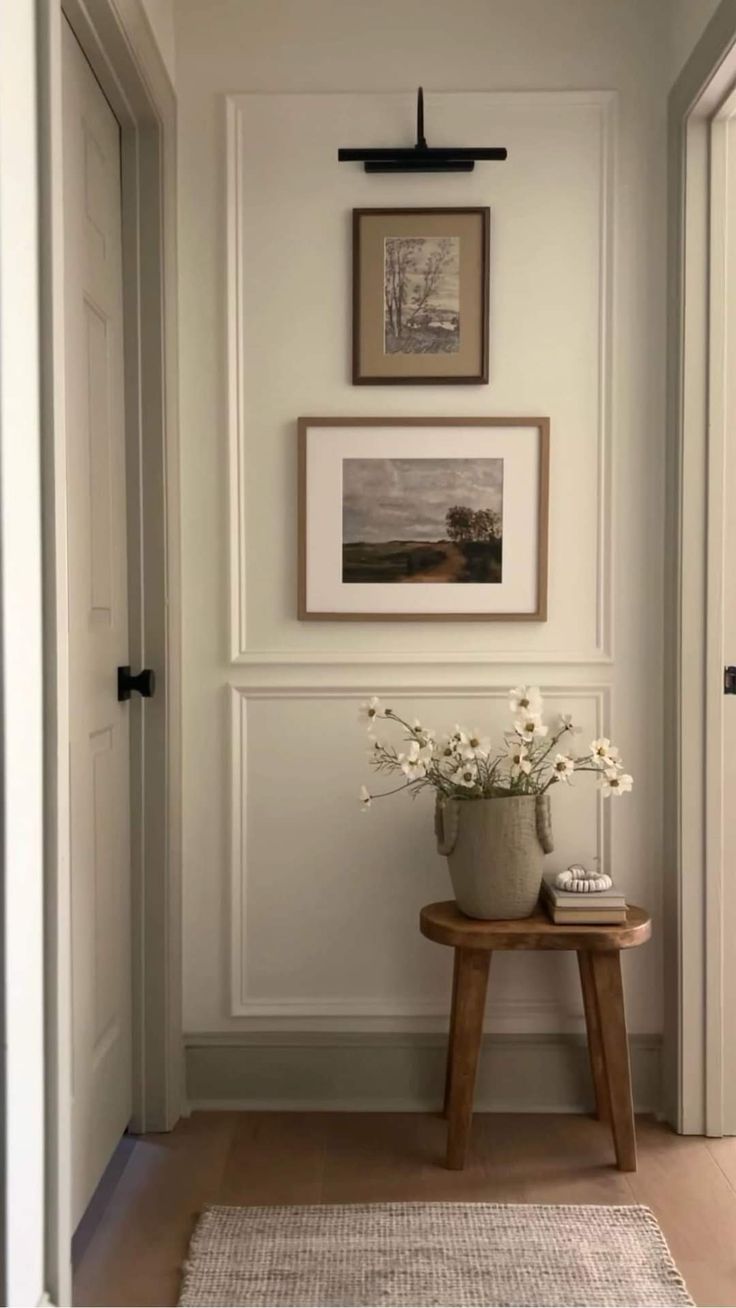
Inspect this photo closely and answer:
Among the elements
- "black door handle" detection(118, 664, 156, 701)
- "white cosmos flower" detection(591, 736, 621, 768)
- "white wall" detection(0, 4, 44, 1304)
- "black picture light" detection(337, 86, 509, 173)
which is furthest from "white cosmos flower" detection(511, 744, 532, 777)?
"black picture light" detection(337, 86, 509, 173)

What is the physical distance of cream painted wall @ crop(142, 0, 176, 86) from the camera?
225 centimetres

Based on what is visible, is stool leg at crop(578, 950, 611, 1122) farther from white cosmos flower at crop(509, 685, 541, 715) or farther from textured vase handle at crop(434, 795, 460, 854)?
white cosmos flower at crop(509, 685, 541, 715)

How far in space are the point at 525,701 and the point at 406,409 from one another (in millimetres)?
722

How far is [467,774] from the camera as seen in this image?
7.66 ft

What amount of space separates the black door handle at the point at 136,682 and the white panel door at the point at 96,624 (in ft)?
0.11

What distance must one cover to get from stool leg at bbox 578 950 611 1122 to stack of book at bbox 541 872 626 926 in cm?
8

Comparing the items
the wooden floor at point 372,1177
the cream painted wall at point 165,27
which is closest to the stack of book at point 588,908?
the wooden floor at point 372,1177

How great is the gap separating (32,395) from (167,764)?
1.16 m

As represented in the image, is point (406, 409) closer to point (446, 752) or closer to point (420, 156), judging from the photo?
point (420, 156)

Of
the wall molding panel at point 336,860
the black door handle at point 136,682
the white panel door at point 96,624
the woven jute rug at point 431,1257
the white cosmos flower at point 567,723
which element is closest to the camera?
the woven jute rug at point 431,1257

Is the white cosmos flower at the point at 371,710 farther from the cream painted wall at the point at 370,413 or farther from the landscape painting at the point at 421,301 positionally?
the landscape painting at the point at 421,301

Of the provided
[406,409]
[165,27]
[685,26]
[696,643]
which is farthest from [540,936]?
[165,27]

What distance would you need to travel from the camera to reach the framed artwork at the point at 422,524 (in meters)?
2.54

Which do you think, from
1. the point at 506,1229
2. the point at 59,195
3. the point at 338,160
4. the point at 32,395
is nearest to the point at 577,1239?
the point at 506,1229
